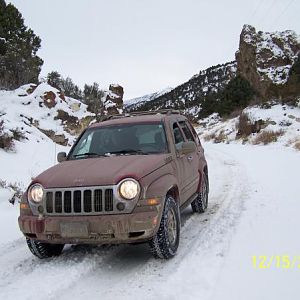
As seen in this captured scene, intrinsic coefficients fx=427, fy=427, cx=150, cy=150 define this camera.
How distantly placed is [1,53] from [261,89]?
2388 centimetres

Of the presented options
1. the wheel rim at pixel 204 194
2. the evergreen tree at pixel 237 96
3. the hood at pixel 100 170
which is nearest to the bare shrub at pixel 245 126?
the evergreen tree at pixel 237 96

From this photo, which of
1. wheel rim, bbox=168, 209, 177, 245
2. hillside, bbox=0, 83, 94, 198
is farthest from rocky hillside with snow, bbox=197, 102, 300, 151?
wheel rim, bbox=168, 209, 177, 245

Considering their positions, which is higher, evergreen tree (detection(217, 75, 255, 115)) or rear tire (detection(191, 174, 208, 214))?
Result: evergreen tree (detection(217, 75, 255, 115))

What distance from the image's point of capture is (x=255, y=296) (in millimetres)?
3838

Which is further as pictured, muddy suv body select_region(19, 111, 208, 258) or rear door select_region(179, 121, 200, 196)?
rear door select_region(179, 121, 200, 196)

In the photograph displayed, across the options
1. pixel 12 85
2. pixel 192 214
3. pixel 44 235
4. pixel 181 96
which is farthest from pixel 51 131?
pixel 181 96

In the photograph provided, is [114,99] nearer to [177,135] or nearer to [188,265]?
[177,135]

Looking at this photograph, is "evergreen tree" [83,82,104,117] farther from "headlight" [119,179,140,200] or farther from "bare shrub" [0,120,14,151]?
"headlight" [119,179,140,200]

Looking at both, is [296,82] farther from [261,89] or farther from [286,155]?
[286,155]

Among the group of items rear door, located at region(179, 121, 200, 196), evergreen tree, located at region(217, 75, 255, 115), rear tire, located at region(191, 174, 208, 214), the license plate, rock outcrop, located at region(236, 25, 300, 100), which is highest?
rock outcrop, located at region(236, 25, 300, 100)

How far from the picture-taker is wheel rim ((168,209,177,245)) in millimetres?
5129

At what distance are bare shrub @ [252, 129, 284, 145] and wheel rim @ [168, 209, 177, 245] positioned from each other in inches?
659

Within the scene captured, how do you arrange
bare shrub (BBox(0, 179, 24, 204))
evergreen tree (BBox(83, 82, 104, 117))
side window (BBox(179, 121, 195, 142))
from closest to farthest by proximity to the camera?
side window (BBox(179, 121, 195, 142)) → bare shrub (BBox(0, 179, 24, 204)) → evergreen tree (BBox(83, 82, 104, 117))
